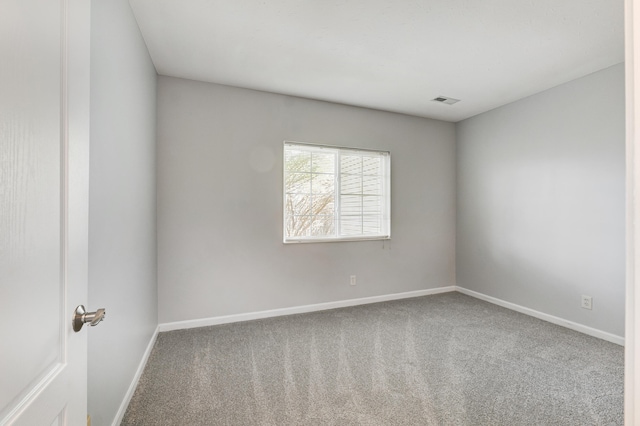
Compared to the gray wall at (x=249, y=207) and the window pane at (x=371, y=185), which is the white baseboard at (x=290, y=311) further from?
the window pane at (x=371, y=185)

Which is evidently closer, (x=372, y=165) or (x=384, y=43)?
(x=384, y=43)

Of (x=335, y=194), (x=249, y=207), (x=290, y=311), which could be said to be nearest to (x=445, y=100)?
(x=335, y=194)

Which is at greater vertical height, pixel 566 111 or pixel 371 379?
pixel 566 111

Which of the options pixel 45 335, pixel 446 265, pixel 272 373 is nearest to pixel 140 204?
pixel 272 373

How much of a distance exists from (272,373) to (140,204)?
157 cm

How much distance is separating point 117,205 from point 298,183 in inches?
82.8

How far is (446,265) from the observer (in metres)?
4.45

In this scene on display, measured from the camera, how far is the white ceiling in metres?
2.04

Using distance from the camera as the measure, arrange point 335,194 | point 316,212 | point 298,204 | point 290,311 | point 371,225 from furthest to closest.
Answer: point 371,225 → point 335,194 → point 316,212 → point 298,204 → point 290,311

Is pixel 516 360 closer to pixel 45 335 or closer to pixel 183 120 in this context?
pixel 45 335

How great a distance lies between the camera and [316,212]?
3684 mm

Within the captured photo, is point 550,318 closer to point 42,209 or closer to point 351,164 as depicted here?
point 351,164
